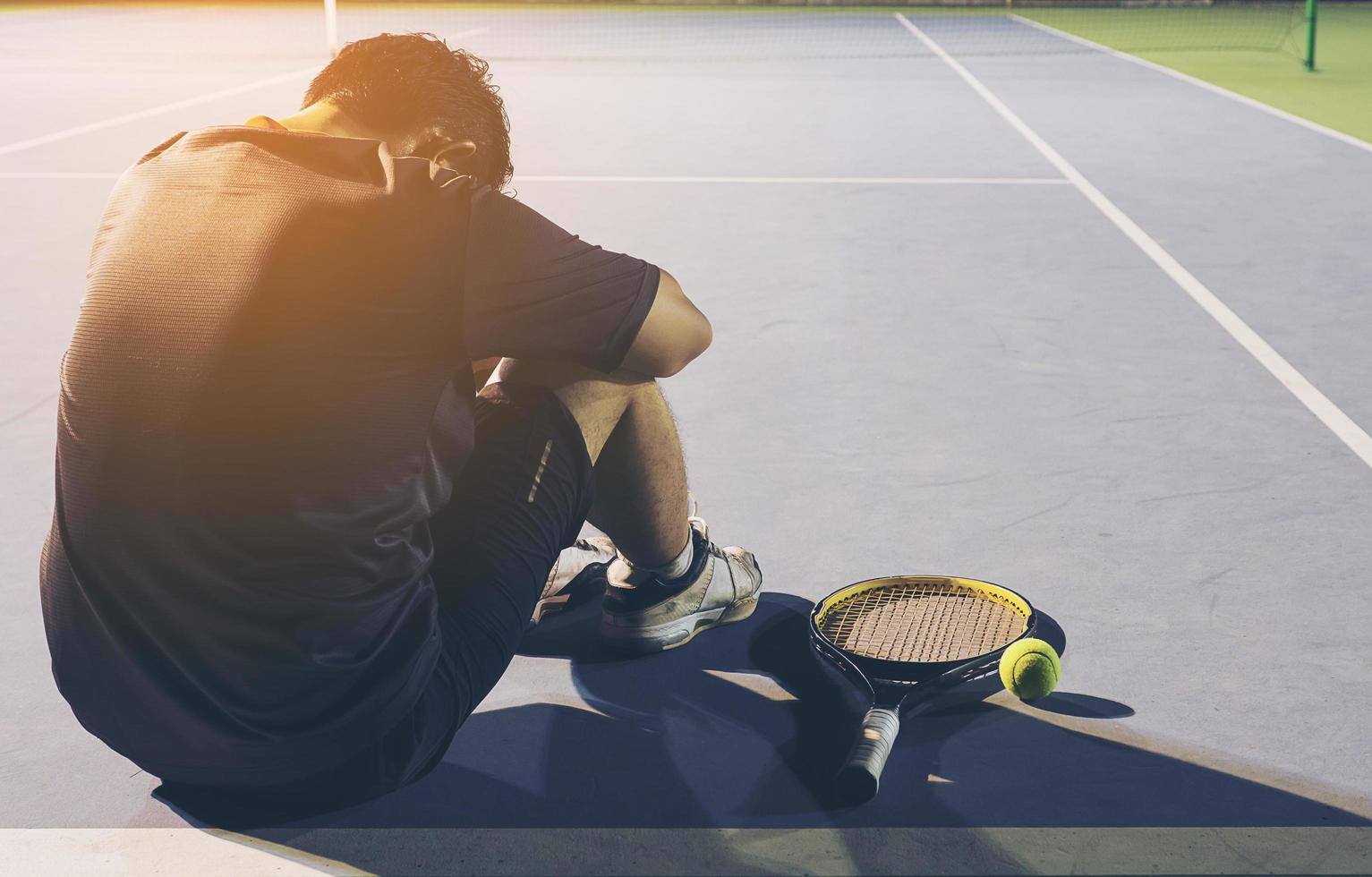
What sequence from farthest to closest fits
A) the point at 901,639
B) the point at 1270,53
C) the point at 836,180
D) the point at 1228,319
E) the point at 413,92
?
the point at 1270,53 → the point at 836,180 → the point at 1228,319 → the point at 901,639 → the point at 413,92

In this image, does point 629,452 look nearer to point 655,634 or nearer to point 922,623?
point 655,634

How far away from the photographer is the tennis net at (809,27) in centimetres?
1548

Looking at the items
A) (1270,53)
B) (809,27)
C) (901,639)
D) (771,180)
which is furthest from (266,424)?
(809,27)

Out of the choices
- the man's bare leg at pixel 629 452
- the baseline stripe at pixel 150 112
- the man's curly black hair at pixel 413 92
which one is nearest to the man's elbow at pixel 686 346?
the man's bare leg at pixel 629 452

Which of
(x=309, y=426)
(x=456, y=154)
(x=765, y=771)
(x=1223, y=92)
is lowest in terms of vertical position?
(x=765, y=771)

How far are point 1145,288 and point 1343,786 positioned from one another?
3.24 metres

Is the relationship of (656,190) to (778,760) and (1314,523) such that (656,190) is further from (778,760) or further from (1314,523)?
(778,760)

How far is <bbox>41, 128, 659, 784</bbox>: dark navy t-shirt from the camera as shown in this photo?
1664 millimetres

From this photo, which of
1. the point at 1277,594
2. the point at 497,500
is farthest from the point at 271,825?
the point at 1277,594

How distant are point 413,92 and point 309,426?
20.1 inches

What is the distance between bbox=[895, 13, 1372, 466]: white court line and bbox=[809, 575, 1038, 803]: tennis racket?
1458 millimetres

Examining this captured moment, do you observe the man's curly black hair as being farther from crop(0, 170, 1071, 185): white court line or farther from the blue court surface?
crop(0, 170, 1071, 185): white court line

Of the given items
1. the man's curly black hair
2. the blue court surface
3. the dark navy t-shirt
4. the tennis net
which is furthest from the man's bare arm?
the tennis net

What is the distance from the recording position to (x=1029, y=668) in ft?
7.41
